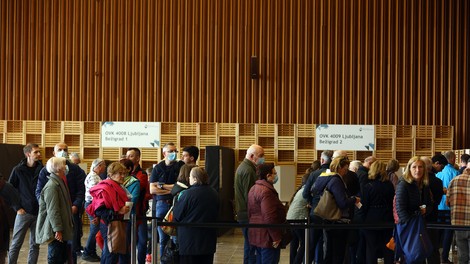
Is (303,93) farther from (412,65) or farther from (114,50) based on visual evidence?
(114,50)

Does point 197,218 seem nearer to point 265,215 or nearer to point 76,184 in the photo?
point 265,215

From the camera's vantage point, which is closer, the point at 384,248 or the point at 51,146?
the point at 384,248

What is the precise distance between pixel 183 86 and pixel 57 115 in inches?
116

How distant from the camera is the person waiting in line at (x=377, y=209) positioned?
29.8ft

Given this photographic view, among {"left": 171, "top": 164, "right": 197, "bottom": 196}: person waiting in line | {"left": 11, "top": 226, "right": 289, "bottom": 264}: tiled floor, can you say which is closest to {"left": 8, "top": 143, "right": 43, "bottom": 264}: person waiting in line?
{"left": 171, "top": 164, "right": 197, "bottom": 196}: person waiting in line

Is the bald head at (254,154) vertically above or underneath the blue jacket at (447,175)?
above

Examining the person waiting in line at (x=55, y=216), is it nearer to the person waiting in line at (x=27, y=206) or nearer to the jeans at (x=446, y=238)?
the person waiting in line at (x=27, y=206)

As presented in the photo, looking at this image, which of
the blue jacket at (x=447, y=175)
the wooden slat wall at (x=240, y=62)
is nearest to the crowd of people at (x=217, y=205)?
the blue jacket at (x=447, y=175)

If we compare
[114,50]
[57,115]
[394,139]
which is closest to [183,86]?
[114,50]

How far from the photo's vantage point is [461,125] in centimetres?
1759

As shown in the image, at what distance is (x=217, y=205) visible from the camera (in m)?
8.02

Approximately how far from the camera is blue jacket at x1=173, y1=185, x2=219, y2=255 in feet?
25.7

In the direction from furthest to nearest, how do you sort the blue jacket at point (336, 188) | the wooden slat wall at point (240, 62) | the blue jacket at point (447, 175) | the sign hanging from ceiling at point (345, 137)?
1. the wooden slat wall at point (240, 62)
2. the sign hanging from ceiling at point (345, 137)
3. the blue jacket at point (447, 175)
4. the blue jacket at point (336, 188)

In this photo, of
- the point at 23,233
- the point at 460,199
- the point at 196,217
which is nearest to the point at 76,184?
the point at 23,233
